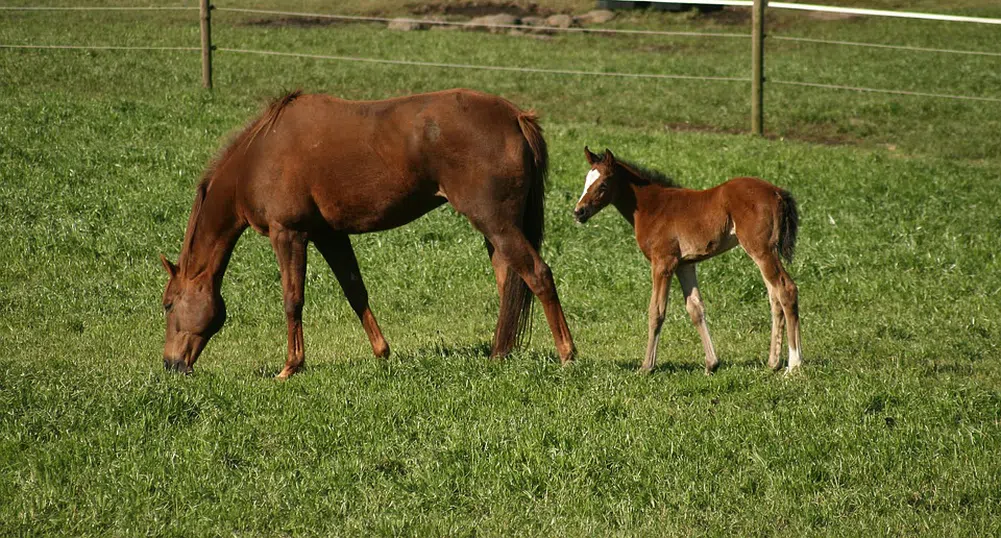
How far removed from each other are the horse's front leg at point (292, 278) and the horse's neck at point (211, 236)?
15.3 inches

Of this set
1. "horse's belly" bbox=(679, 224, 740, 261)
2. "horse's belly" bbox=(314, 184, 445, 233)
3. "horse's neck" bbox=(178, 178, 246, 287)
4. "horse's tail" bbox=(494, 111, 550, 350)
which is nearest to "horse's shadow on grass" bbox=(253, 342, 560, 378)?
"horse's tail" bbox=(494, 111, 550, 350)

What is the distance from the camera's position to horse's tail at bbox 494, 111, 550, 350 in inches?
316

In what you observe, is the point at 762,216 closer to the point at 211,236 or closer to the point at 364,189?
the point at 364,189

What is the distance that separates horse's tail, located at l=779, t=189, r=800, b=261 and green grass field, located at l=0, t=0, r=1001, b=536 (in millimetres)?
899

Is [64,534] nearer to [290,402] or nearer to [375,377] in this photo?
[290,402]

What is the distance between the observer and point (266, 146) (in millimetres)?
8281

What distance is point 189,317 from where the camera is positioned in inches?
331

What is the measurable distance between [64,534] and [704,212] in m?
4.51

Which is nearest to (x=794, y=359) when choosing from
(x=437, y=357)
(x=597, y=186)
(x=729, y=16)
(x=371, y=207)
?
(x=597, y=186)

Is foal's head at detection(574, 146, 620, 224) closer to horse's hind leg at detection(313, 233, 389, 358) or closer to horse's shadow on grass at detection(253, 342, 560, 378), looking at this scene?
horse's shadow on grass at detection(253, 342, 560, 378)

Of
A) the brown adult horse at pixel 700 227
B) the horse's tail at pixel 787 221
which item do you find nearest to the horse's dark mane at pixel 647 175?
the brown adult horse at pixel 700 227

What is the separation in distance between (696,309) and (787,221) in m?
0.86

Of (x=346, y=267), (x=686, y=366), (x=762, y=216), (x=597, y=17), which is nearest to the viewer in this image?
(x=762, y=216)

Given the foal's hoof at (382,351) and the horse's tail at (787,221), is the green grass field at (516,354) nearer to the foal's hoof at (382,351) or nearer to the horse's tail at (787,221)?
the foal's hoof at (382,351)
